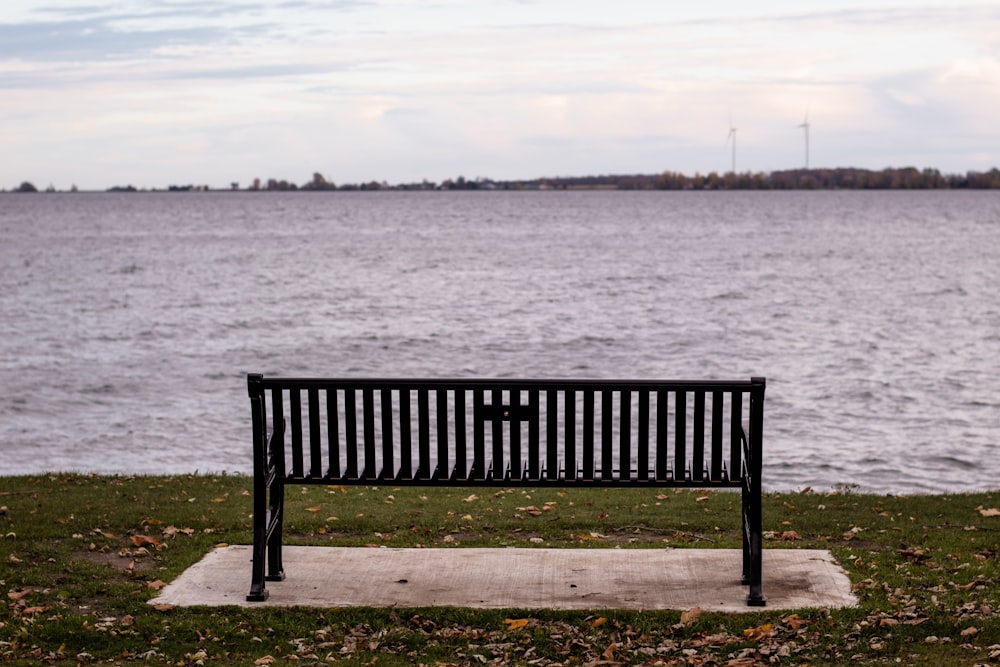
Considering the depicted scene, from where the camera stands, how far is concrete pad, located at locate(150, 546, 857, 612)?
7.31 metres

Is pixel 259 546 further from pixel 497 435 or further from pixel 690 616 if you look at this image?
pixel 690 616

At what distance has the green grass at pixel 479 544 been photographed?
654 centimetres

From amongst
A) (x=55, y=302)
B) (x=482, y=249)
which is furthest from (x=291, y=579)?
(x=482, y=249)

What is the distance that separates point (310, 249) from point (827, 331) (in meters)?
53.6

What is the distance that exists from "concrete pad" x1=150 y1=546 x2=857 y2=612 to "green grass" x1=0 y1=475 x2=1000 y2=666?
0.18 meters

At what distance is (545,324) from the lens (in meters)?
40.8

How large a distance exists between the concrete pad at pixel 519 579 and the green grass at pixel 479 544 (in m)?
0.18

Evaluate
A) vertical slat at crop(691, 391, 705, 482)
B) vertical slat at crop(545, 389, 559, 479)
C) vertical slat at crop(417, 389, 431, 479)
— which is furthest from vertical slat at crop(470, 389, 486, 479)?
vertical slat at crop(691, 391, 705, 482)

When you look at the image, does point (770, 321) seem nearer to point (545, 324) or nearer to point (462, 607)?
point (545, 324)

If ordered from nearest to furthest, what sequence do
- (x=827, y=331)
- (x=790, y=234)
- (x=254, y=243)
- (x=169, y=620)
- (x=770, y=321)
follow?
1. (x=169, y=620)
2. (x=827, y=331)
3. (x=770, y=321)
4. (x=254, y=243)
5. (x=790, y=234)

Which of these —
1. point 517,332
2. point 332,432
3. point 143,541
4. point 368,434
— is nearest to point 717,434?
point 368,434

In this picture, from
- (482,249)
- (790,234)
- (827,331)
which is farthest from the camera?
(790,234)

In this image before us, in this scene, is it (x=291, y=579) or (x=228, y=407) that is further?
(x=228, y=407)

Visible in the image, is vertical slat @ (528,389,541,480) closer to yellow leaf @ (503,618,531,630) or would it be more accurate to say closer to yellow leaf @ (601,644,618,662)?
yellow leaf @ (503,618,531,630)
